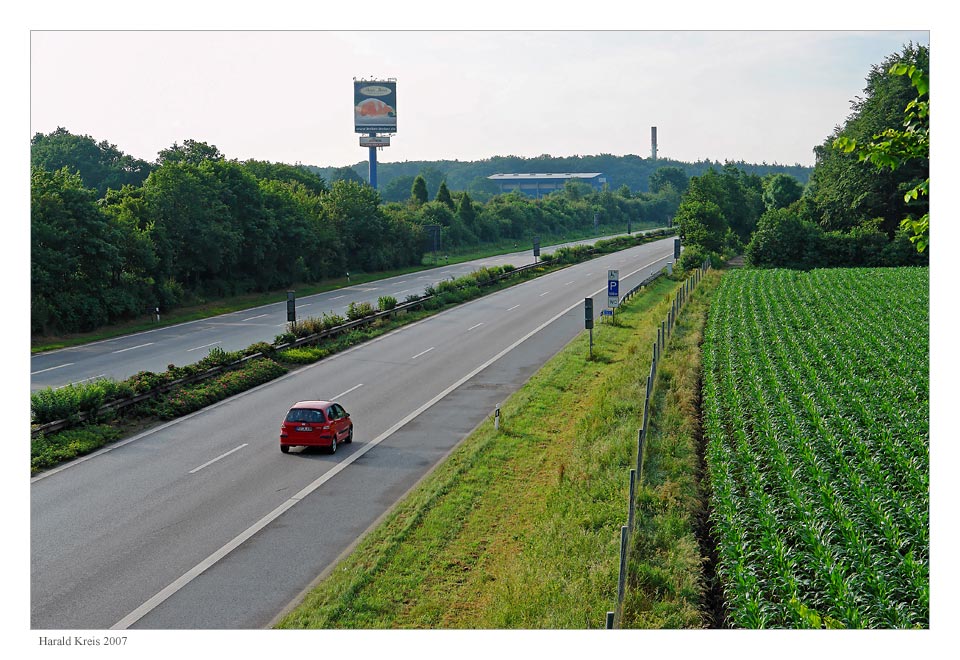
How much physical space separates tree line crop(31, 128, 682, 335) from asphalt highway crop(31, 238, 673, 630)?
16.2 m

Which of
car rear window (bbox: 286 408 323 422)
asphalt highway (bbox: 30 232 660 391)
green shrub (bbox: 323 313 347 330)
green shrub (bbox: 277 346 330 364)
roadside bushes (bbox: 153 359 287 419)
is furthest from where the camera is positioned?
green shrub (bbox: 323 313 347 330)

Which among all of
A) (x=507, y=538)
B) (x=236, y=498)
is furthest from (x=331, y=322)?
(x=507, y=538)

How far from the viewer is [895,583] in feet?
42.3

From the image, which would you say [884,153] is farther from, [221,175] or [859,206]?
[859,206]

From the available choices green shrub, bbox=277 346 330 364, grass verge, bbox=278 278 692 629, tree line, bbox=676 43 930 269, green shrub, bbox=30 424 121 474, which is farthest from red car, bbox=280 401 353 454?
tree line, bbox=676 43 930 269

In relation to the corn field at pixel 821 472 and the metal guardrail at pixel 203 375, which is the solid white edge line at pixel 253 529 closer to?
the metal guardrail at pixel 203 375

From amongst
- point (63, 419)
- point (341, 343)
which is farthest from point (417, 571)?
point (341, 343)

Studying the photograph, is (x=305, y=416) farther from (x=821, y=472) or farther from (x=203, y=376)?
(x=821, y=472)

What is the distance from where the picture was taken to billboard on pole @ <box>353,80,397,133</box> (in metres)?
123

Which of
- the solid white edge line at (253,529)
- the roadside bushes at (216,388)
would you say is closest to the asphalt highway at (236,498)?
the solid white edge line at (253,529)

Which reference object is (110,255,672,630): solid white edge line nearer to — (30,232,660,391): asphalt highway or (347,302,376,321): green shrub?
(30,232,660,391): asphalt highway

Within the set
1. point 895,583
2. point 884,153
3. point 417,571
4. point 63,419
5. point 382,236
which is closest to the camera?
point 884,153

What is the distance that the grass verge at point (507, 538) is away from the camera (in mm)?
13211

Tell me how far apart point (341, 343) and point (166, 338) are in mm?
9615
